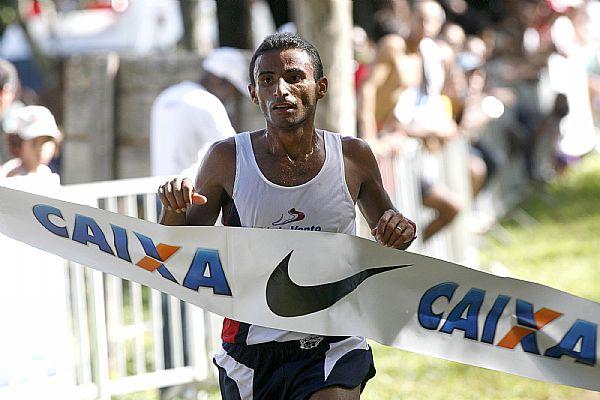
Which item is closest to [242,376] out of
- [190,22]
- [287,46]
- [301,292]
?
[301,292]

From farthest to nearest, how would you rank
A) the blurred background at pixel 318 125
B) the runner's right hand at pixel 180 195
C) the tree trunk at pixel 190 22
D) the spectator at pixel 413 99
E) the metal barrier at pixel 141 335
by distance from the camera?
the tree trunk at pixel 190 22 → the spectator at pixel 413 99 → the metal barrier at pixel 141 335 → the blurred background at pixel 318 125 → the runner's right hand at pixel 180 195

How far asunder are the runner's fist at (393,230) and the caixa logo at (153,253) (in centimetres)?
58

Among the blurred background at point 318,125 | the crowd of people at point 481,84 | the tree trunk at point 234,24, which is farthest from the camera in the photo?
the tree trunk at point 234,24

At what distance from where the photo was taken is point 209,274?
4.21 metres

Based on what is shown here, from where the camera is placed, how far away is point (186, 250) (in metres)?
4.20

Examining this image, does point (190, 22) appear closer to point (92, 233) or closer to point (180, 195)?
point (92, 233)

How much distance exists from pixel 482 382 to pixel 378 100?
3069 millimetres

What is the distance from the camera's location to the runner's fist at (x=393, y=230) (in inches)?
155

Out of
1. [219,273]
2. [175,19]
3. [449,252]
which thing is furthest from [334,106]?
[175,19]

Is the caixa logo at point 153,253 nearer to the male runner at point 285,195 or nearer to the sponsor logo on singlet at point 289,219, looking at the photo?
the male runner at point 285,195

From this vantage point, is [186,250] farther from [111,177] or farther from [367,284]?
[111,177]

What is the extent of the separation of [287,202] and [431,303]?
58cm

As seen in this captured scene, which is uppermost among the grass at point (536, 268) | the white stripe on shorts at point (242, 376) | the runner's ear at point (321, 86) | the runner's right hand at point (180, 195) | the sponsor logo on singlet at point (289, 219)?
the runner's ear at point (321, 86)

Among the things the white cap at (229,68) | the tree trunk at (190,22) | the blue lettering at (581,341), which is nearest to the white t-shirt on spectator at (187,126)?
the white cap at (229,68)
